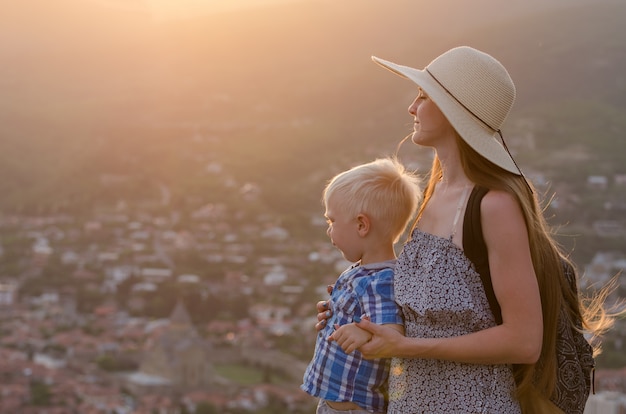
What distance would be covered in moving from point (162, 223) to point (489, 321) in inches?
1113

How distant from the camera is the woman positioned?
1.21 metres

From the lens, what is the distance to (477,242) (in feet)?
4.03

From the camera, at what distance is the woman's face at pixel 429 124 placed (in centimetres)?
133

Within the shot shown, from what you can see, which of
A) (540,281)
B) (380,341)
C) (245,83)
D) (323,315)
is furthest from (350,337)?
(245,83)

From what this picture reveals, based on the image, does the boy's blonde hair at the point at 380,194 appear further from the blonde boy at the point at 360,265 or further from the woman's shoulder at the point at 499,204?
the woman's shoulder at the point at 499,204

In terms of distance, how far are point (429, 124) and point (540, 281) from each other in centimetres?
29

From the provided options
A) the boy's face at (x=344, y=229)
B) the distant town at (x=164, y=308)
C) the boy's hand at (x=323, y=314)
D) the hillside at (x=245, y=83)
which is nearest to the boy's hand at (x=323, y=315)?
the boy's hand at (x=323, y=314)

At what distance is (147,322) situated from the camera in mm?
20812

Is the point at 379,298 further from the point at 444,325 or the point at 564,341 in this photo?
the point at 564,341

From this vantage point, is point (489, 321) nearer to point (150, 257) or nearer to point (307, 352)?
point (307, 352)

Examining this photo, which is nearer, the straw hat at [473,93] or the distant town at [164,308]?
the straw hat at [473,93]

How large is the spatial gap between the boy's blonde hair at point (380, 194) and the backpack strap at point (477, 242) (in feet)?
0.53

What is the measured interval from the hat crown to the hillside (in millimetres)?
27192

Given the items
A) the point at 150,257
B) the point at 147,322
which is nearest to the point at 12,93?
the point at 150,257
